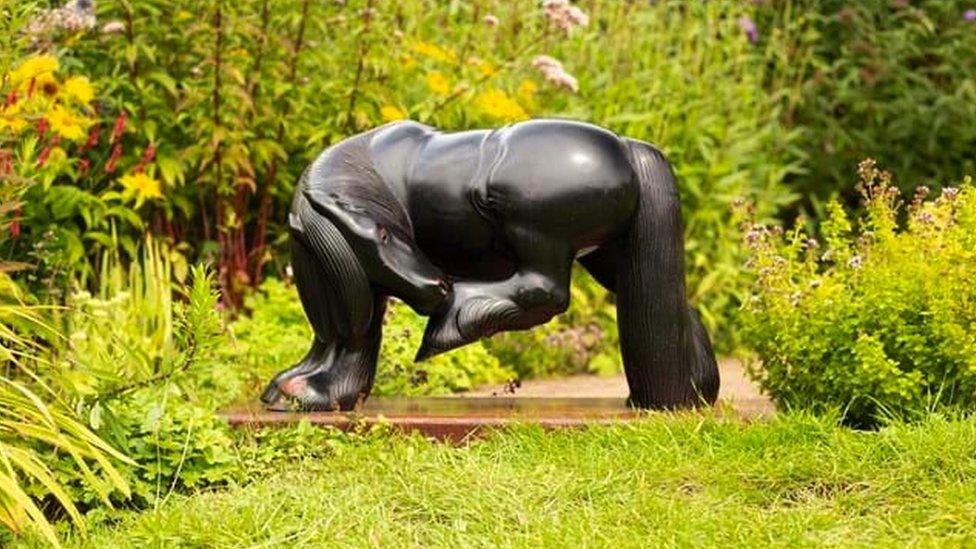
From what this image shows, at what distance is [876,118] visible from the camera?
10.8m

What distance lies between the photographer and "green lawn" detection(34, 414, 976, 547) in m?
4.07

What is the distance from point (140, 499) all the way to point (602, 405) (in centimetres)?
153

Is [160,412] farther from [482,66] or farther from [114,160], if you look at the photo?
[482,66]

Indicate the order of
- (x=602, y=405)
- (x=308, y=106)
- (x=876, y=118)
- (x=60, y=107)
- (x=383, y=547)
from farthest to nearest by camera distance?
(x=876, y=118)
(x=308, y=106)
(x=60, y=107)
(x=602, y=405)
(x=383, y=547)

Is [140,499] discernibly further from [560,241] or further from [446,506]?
[560,241]

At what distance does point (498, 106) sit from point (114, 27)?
6.04 ft

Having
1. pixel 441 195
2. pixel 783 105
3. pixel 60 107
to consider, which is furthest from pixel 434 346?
pixel 783 105

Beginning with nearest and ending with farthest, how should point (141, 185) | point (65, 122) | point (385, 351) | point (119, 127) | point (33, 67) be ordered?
1. point (33, 67)
2. point (385, 351)
3. point (65, 122)
4. point (119, 127)
5. point (141, 185)

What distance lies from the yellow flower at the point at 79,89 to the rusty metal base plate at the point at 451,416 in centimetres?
196

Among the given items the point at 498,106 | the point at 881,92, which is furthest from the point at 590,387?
the point at 881,92

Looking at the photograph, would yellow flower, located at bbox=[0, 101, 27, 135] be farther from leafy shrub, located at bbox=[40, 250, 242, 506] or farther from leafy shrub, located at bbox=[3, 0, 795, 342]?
leafy shrub, located at bbox=[3, 0, 795, 342]

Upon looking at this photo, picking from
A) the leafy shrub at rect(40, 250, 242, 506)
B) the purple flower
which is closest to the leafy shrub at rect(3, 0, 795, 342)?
the purple flower

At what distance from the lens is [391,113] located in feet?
25.2

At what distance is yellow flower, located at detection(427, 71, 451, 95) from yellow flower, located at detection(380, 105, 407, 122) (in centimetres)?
34
